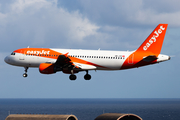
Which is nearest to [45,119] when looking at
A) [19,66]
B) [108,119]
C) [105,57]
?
[108,119]

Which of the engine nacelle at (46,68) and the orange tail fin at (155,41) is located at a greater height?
the orange tail fin at (155,41)

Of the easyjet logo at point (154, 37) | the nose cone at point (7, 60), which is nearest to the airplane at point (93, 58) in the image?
the easyjet logo at point (154, 37)

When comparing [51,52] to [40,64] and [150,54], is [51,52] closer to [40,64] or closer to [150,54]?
[40,64]

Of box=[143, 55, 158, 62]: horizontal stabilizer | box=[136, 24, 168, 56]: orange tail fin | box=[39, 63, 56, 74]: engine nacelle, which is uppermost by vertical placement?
box=[136, 24, 168, 56]: orange tail fin

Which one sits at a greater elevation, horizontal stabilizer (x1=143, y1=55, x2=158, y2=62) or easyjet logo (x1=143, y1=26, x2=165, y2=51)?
easyjet logo (x1=143, y1=26, x2=165, y2=51)

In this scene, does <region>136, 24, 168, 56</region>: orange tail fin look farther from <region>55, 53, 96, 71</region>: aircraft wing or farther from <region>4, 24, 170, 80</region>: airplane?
<region>55, 53, 96, 71</region>: aircraft wing

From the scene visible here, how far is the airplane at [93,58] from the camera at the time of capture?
6544cm

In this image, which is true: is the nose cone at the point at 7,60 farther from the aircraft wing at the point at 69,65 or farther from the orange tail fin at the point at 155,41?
the orange tail fin at the point at 155,41

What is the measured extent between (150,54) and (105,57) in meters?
9.64

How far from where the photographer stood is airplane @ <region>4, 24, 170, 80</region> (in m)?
65.4

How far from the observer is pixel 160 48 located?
67.1 m

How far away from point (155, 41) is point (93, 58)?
14018mm

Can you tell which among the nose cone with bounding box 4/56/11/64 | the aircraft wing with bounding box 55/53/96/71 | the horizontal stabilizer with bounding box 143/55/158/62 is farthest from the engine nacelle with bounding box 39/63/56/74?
the horizontal stabilizer with bounding box 143/55/158/62

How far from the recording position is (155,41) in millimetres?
67625
